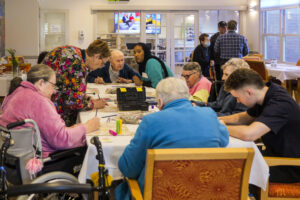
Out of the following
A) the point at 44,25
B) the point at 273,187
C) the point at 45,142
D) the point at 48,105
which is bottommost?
the point at 273,187

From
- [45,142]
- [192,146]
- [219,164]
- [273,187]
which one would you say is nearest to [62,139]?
[45,142]

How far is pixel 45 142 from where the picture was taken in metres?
2.89

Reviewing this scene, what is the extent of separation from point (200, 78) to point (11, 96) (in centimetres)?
239

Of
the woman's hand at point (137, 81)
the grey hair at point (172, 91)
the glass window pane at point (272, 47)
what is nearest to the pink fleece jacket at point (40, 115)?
the grey hair at point (172, 91)

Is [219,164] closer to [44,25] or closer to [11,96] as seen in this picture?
[11,96]

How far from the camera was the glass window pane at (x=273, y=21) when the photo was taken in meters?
10.4

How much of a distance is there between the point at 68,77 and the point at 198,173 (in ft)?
6.73

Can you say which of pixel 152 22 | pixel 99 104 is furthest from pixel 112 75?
pixel 152 22

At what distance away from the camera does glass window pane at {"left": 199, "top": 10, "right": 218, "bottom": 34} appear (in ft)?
37.7

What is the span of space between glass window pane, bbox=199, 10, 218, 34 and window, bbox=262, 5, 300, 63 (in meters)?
1.31

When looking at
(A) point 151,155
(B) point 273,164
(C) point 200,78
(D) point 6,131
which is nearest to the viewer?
(A) point 151,155

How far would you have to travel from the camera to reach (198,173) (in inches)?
79.7

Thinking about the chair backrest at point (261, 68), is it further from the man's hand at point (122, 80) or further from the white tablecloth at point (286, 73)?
the man's hand at point (122, 80)

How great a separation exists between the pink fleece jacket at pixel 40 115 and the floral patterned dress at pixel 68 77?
0.88 meters
